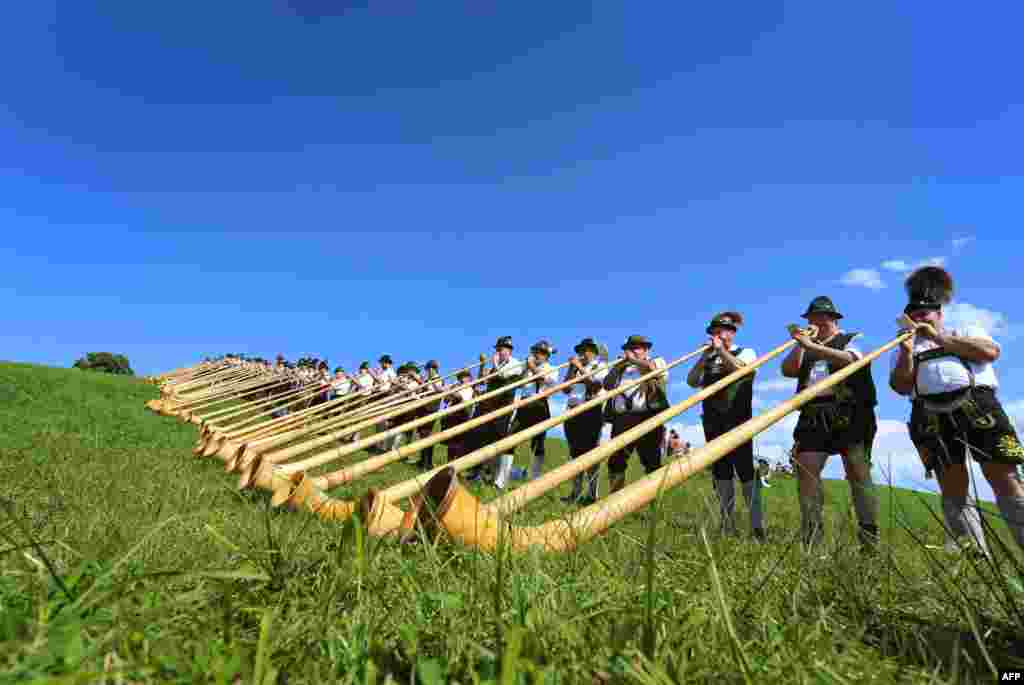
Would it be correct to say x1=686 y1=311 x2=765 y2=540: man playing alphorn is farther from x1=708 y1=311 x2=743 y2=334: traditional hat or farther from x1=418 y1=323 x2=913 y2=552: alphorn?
x1=418 y1=323 x2=913 y2=552: alphorn

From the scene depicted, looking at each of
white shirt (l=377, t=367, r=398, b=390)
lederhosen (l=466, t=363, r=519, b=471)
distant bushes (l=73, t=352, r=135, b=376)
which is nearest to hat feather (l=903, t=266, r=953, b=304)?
lederhosen (l=466, t=363, r=519, b=471)

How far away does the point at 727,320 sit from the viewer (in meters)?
7.27

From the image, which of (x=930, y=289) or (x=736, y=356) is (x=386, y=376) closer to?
(x=736, y=356)

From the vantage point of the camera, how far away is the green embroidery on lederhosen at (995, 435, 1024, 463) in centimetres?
396

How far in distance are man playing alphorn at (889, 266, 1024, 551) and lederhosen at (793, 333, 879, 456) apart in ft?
1.34

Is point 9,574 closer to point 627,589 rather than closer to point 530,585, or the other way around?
point 530,585

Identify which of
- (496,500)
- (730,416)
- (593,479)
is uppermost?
(730,416)

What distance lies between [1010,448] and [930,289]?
59.2 inches

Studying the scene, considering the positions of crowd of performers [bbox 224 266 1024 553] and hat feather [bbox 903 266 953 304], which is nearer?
crowd of performers [bbox 224 266 1024 553]

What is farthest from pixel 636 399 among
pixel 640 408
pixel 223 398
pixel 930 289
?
pixel 223 398

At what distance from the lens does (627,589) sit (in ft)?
4.77

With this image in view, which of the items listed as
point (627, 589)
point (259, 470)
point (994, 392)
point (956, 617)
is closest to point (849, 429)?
point (994, 392)

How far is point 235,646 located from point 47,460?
232 inches

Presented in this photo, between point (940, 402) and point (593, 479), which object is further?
point (940, 402)
